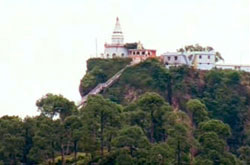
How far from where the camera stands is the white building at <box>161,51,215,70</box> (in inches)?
4227

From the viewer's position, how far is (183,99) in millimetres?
101562

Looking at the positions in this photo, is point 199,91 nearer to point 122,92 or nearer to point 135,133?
point 122,92

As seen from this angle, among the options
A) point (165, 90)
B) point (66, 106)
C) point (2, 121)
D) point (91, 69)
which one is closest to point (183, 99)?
point (165, 90)

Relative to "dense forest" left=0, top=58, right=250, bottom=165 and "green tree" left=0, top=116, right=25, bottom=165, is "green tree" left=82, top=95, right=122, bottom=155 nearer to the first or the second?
"dense forest" left=0, top=58, right=250, bottom=165

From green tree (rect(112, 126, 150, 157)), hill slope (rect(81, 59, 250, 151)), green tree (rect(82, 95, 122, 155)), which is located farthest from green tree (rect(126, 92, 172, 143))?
hill slope (rect(81, 59, 250, 151))

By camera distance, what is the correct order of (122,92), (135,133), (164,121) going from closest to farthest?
1. (135,133)
2. (164,121)
3. (122,92)

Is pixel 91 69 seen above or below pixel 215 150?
above

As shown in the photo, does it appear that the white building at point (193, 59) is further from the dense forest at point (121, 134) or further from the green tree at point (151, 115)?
the green tree at point (151, 115)

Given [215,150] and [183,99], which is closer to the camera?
[215,150]

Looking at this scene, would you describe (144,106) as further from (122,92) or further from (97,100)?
(122,92)

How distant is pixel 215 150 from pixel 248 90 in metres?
24.0

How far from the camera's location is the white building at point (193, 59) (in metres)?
107

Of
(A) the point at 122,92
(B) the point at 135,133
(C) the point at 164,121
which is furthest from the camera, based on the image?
(A) the point at 122,92

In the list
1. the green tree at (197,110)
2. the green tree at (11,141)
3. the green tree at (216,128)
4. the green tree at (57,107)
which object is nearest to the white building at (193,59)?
→ the green tree at (197,110)
